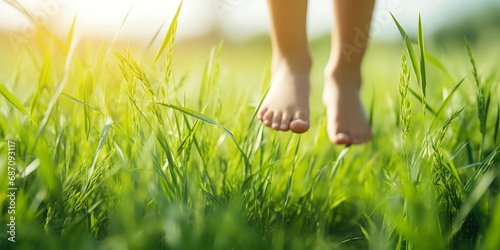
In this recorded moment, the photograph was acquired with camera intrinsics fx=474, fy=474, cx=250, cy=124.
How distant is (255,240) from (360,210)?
0.52 m

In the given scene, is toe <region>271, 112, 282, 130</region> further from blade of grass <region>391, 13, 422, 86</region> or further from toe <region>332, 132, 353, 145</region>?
blade of grass <region>391, 13, 422, 86</region>

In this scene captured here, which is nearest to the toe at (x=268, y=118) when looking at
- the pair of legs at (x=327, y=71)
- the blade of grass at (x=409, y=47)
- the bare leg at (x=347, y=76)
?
the pair of legs at (x=327, y=71)

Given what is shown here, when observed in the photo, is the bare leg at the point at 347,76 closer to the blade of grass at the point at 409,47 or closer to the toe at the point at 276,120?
the toe at the point at 276,120

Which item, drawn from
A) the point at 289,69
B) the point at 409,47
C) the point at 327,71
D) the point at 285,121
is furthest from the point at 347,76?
the point at 409,47

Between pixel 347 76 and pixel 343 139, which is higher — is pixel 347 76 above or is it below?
above

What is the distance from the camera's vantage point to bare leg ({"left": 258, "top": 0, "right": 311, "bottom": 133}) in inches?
50.4

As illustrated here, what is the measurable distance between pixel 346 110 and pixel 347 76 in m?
0.11

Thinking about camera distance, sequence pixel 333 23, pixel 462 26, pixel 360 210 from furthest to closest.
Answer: pixel 462 26
pixel 333 23
pixel 360 210

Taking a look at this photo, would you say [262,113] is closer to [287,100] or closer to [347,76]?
[287,100]

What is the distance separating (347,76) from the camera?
1445 millimetres

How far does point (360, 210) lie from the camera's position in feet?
3.72

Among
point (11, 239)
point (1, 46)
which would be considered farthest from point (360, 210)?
point (1, 46)

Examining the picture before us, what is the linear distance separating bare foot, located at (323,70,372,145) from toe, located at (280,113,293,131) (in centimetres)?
15

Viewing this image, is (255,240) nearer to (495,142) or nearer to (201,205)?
(201,205)
